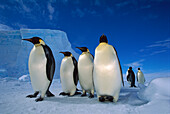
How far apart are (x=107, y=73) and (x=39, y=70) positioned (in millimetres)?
1333

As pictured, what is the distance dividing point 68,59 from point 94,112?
5.82 ft

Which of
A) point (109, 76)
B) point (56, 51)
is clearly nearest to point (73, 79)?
point (109, 76)

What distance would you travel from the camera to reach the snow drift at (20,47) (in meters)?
17.4

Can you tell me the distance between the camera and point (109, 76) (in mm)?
2104

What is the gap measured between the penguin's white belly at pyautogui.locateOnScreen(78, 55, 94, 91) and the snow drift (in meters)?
15.1

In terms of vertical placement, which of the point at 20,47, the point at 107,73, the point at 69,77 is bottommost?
the point at 69,77

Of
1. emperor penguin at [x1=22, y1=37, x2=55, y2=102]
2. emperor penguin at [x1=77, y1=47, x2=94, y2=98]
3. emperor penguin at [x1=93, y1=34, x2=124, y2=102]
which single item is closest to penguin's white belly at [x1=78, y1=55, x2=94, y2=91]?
emperor penguin at [x1=77, y1=47, x2=94, y2=98]

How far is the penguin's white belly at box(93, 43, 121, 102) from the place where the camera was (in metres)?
2.10

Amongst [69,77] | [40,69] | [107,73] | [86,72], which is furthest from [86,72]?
[40,69]

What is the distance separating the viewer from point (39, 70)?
2.37 meters

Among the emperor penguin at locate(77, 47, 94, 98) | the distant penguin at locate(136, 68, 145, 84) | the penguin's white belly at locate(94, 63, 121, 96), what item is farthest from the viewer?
the distant penguin at locate(136, 68, 145, 84)

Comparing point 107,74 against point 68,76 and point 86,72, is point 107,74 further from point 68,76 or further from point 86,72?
point 68,76

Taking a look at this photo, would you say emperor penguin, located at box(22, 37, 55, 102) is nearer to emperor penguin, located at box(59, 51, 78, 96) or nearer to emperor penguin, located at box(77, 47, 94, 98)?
emperor penguin, located at box(59, 51, 78, 96)

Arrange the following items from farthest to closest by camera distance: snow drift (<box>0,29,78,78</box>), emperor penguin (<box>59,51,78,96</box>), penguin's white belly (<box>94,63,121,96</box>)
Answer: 1. snow drift (<box>0,29,78,78</box>)
2. emperor penguin (<box>59,51,78,96</box>)
3. penguin's white belly (<box>94,63,121,96</box>)
